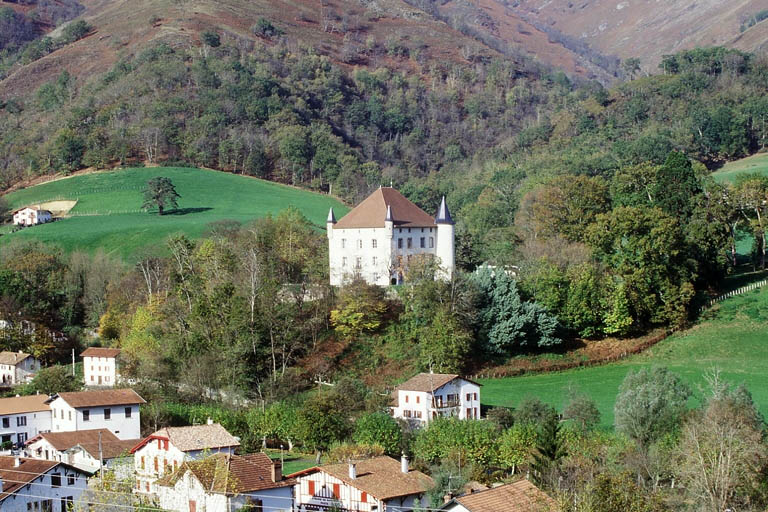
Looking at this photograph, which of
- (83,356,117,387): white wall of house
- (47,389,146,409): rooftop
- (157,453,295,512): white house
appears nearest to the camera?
(157,453,295,512): white house

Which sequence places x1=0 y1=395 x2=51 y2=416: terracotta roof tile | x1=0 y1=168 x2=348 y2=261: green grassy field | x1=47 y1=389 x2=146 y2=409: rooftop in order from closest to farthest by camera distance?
x1=47 y1=389 x2=146 y2=409: rooftop, x1=0 y1=395 x2=51 y2=416: terracotta roof tile, x1=0 y1=168 x2=348 y2=261: green grassy field

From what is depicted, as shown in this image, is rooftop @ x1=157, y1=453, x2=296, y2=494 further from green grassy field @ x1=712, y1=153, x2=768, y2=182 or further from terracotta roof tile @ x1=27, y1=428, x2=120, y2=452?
green grassy field @ x1=712, y1=153, x2=768, y2=182

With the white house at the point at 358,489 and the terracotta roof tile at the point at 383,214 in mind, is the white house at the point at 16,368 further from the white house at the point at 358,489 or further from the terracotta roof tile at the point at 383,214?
the white house at the point at 358,489

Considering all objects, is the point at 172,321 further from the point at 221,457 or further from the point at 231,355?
the point at 221,457

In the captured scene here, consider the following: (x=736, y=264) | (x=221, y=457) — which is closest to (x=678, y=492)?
(x=221, y=457)

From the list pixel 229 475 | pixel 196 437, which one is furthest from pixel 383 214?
pixel 229 475

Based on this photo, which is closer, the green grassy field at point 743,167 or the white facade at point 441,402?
the white facade at point 441,402

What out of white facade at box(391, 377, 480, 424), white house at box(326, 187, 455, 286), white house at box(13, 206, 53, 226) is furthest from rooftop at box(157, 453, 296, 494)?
white house at box(13, 206, 53, 226)

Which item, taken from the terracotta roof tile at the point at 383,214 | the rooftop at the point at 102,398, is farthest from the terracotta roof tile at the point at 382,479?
the terracotta roof tile at the point at 383,214
